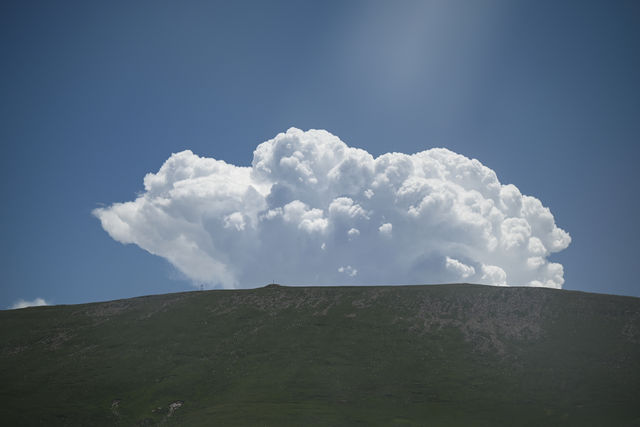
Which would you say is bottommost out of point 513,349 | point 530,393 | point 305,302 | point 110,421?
point 110,421

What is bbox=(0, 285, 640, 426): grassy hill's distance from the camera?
234 feet

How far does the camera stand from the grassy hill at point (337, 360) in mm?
71312

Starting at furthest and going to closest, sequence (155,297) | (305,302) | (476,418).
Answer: (155,297) → (305,302) → (476,418)

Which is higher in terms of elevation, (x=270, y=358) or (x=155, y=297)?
(x=155, y=297)

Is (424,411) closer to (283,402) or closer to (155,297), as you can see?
(283,402)

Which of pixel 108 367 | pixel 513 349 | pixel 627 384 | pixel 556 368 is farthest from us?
pixel 108 367

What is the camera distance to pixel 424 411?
Answer: 232 ft

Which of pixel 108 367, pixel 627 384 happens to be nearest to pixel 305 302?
pixel 108 367

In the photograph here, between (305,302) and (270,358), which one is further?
(305,302)

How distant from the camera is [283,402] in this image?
76000mm

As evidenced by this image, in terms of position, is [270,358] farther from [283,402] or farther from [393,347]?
[393,347]

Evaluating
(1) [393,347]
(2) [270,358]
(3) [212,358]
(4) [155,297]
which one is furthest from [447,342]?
(4) [155,297]

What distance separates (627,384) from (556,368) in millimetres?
11023

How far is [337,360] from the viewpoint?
91.2m
